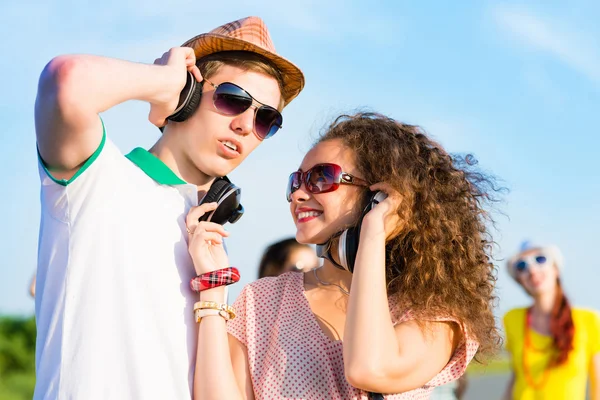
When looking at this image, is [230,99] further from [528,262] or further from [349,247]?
[528,262]

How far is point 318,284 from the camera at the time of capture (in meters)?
3.39

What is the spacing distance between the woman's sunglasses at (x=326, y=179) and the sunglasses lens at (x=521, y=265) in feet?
15.5

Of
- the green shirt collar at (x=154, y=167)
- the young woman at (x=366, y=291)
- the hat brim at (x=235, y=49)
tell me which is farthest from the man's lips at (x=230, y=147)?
the hat brim at (x=235, y=49)

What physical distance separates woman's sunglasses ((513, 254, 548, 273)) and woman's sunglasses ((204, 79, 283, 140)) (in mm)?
4961

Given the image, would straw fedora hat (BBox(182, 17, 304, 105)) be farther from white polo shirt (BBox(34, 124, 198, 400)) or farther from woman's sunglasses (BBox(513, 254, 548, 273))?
woman's sunglasses (BBox(513, 254, 548, 273))

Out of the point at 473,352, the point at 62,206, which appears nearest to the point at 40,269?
the point at 62,206

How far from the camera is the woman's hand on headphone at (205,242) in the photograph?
2789 mm

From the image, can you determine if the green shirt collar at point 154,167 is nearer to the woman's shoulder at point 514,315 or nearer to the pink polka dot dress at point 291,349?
the pink polka dot dress at point 291,349

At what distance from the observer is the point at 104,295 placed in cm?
254

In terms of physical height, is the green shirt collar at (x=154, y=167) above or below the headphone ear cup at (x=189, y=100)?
below

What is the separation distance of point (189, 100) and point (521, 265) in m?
5.40

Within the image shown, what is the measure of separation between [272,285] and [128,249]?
917 millimetres

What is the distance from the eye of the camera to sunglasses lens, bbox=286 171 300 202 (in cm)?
338

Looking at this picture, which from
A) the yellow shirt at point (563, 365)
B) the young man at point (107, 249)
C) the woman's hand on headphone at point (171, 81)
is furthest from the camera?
the yellow shirt at point (563, 365)
